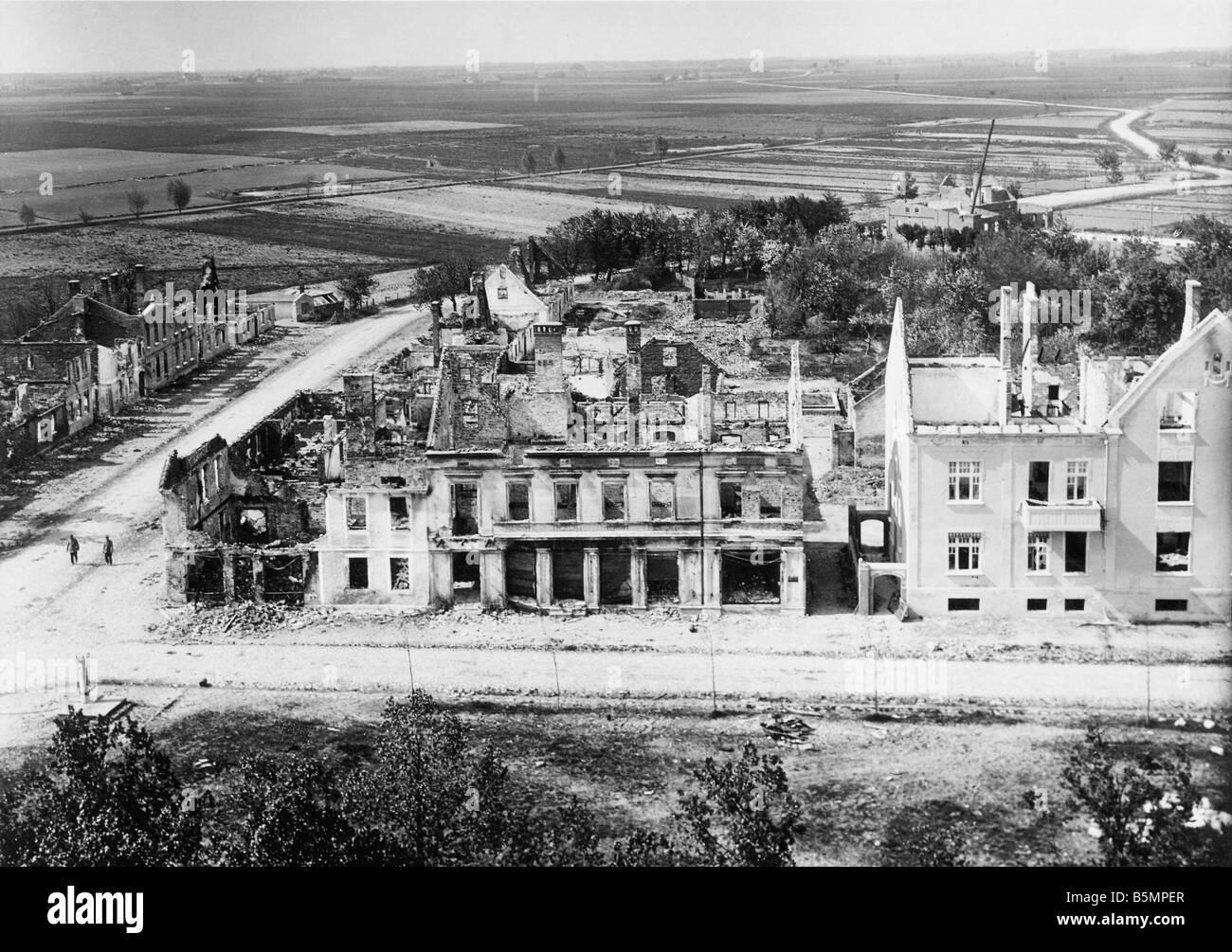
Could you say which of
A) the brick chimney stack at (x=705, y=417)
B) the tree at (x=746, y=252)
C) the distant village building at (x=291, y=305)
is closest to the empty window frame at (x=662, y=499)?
the brick chimney stack at (x=705, y=417)

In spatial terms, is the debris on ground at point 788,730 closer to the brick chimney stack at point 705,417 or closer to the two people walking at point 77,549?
the brick chimney stack at point 705,417

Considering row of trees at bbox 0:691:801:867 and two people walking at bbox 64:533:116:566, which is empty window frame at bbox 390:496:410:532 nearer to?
two people walking at bbox 64:533:116:566

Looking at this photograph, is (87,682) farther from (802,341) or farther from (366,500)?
(802,341)

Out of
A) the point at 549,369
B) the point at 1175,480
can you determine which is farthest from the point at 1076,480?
the point at 549,369

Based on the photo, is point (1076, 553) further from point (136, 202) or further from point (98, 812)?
point (136, 202)

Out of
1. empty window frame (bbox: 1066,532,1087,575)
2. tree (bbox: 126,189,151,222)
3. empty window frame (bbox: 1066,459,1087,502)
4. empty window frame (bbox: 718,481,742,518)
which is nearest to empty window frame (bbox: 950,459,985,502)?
empty window frame (bbox: 1066,459,1087,502)
